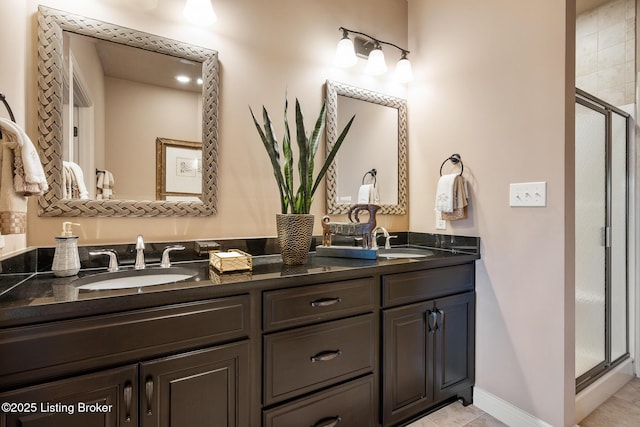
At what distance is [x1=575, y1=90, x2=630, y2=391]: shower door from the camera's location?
186 centimetres

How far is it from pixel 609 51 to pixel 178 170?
296cm

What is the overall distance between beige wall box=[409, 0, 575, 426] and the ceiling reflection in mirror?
1.45m

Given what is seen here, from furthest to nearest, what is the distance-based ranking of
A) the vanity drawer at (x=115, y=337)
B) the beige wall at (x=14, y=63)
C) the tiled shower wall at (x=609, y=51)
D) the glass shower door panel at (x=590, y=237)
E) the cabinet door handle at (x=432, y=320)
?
the tiled shower wall at (x=609, y=51)
the glass shower door panel at (x=590, y=237)
the cabinet door handle at (x=432, y=320)
the beige wall at (x=14, y=63)
the vanity drawer at (x=115, y=337)

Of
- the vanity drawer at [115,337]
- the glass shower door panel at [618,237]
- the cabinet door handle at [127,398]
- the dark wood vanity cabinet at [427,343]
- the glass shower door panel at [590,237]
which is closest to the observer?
the vanity drawer at [115,337]

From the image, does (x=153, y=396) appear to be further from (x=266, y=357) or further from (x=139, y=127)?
(x=139, y=127)

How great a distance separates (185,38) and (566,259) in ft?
6.94

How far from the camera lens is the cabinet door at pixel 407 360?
153 centimetres

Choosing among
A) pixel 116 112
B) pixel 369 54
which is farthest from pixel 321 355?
pixel 369 54

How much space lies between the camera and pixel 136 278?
1374mm

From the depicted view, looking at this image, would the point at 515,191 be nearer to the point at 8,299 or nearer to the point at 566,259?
the point at 566,259

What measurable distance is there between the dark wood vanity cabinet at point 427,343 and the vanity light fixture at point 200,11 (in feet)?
4.93

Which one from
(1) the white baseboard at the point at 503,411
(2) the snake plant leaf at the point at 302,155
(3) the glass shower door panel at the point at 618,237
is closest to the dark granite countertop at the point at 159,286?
(2) the snake plant leaf at the point at 302,155

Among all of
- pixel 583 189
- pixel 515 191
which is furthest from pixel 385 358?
pixel 583 189

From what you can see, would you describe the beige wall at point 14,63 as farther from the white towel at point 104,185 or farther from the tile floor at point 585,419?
the tile floor at point 585,419
